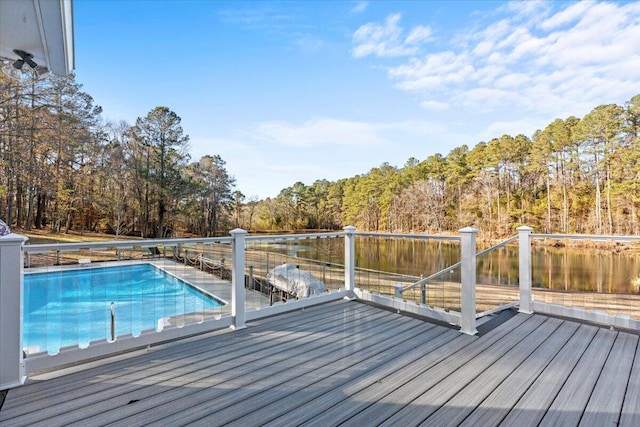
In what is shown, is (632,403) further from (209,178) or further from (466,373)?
(209,178)

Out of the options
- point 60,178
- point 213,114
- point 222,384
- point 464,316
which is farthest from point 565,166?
point 60,178

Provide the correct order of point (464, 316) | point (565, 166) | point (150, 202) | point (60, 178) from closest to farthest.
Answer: point (464, 316), point (60, 178), point (150, 202), point (565, 166)

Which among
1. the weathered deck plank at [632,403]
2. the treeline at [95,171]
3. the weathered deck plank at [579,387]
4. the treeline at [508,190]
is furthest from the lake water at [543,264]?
the treeline at [95,171]

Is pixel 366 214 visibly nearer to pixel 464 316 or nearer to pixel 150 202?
pixel 150 202

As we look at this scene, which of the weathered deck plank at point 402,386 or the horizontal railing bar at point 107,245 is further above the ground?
the horizontal railing bar at point 107,245

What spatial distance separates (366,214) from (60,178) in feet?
90.9

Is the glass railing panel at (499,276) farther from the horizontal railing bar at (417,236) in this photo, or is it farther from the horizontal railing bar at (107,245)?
the horizontal railing bar at (107,245)

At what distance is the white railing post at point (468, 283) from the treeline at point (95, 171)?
652 inches

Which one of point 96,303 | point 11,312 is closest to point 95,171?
point 96,303

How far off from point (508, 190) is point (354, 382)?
3072 centimetres

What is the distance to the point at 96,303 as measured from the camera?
608cm

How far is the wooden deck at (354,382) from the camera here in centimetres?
175

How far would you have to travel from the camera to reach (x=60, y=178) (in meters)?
16.4

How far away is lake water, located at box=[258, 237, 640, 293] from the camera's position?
13203 millimetres
